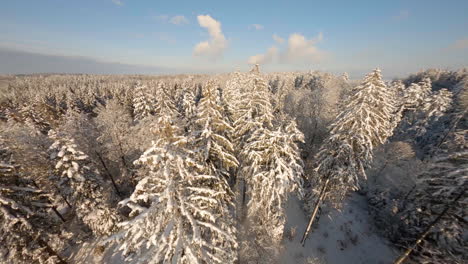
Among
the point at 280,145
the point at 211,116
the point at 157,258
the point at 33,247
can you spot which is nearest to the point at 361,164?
the point at 280,145

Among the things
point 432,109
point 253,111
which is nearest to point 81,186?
point 253,111

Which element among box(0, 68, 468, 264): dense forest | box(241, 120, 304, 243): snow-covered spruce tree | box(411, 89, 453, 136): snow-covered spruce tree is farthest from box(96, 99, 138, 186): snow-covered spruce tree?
box(411, 89, 453, 136): snow-covered spruce tree

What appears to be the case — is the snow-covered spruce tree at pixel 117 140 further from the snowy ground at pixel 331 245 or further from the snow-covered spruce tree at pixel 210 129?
the snow-covered spruce tree at pixel 210 129

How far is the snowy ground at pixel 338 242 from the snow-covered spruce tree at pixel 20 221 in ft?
56.4

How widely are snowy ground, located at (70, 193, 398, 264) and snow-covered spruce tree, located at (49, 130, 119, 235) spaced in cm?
228

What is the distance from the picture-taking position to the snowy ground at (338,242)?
16.1 metres

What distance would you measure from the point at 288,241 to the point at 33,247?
1870cm

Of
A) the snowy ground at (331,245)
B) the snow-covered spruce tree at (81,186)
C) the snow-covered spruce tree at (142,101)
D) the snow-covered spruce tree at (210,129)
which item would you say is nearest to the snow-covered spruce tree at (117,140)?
the snow-covered spruce tree at (81,186)

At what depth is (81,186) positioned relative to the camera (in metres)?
14.0

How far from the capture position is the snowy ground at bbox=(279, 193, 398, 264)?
53.0 ft

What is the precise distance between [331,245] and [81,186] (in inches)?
856

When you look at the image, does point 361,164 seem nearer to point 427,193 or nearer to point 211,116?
point 427,193

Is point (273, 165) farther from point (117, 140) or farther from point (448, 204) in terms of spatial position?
point (117, 140)

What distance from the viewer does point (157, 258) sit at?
→ 673cm
